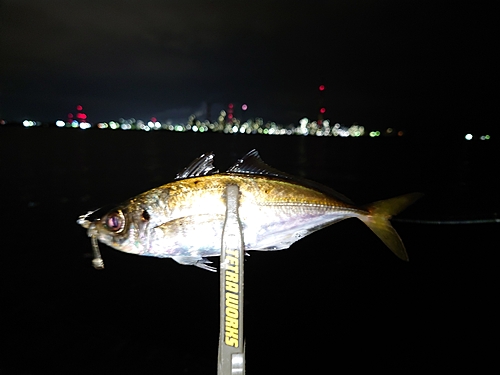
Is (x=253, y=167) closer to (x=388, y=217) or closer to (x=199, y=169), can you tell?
(x=199, y=169)

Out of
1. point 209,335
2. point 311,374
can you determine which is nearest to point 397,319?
point 311,374

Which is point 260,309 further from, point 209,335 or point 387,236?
point 387,236

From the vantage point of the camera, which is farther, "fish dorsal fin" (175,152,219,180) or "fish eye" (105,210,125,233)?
"fish dorsal fin" (175,152,219,180)

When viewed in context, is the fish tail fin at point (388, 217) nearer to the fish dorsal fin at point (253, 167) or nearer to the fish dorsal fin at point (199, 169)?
the fish dorsal fin at point (253, 167)

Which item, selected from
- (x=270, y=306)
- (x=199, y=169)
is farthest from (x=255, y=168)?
(x=270, y=306)

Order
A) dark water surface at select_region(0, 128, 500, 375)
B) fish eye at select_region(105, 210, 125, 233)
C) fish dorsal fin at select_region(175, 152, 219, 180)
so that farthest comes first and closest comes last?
dark water surface at select_region(0, 128, 500, 375) < fish dorsal fin at select_region(175, 152, 219, 180) < fish eye at select_region(105, 210, 125, 233)

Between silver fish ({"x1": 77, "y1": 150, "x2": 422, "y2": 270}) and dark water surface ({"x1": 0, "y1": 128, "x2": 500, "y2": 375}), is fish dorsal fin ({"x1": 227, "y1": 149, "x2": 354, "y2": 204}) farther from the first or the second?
dark water surface ({"x1": 0, "y1": 128, "x2": 500, "y2": 375})

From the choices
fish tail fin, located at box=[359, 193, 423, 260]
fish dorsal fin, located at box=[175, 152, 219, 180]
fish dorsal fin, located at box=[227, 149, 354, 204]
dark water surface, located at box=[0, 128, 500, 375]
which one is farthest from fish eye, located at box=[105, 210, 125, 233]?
dark water surface, located at box=[0, 128, 500, 375]
